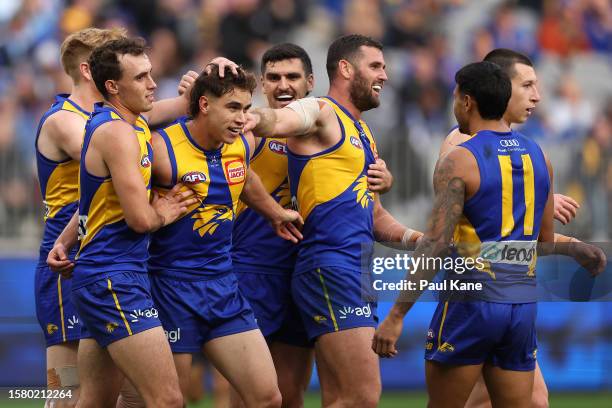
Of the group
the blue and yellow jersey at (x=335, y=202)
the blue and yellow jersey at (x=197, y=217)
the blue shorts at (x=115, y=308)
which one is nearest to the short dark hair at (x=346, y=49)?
the blue and yellow jersey at (x=335, y=202)

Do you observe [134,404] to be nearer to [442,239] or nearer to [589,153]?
[442,239]

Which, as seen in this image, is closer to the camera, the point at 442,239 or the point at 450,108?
the point at 442,239

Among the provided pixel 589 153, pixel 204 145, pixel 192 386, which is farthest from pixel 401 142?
pixel 204 145

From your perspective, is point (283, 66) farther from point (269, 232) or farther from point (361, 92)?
point (269, 232)

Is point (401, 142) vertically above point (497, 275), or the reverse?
point (401, 142)

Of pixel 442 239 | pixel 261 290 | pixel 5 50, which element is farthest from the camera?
pixel 5 50

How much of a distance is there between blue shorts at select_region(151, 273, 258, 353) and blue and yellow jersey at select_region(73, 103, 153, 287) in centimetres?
39

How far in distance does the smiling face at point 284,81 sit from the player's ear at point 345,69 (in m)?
0.48

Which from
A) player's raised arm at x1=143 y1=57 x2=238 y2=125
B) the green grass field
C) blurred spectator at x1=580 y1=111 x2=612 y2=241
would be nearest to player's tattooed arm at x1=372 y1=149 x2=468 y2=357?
player's raised arm at x1=143 y1=57 x2=238 y2=125

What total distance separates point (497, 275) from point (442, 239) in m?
0.45

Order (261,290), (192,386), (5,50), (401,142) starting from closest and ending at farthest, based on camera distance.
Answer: (261,290)
(192,386)
(401,142)
(5,50)

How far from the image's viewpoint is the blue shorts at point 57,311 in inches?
301

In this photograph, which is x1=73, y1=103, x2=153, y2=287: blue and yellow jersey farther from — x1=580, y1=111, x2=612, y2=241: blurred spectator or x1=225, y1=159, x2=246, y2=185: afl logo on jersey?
x1=580, y1=111, x2=612, y2=241: blurred spectator

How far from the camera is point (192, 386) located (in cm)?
1117
